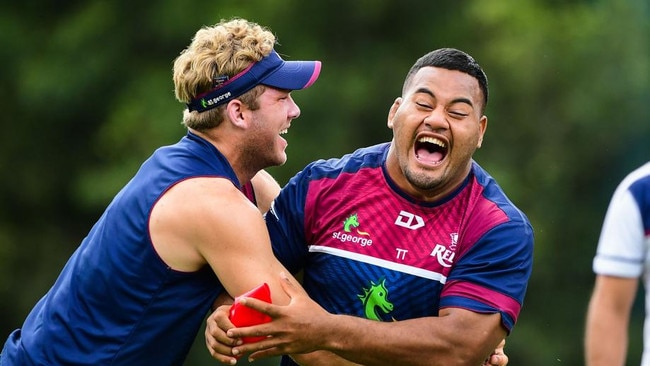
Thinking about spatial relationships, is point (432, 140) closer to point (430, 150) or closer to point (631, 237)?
point (430, 150)

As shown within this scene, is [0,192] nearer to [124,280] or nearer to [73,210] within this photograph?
[73,210]

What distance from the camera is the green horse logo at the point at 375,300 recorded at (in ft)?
18.5

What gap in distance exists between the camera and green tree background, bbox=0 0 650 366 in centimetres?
1594

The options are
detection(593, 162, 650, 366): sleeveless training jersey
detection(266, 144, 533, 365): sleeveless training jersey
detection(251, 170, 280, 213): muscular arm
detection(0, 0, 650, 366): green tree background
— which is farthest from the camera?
detection(0, 0, 650, 366): green tree background

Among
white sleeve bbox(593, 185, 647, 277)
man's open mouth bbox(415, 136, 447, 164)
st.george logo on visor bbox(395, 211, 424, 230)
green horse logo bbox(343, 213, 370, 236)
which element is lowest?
green horse logo bbox(343, 213, 370, 236)

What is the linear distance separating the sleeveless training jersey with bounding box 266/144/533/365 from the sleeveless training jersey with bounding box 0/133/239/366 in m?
0.56

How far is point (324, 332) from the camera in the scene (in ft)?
16.9

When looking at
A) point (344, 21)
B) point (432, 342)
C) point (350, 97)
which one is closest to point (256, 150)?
point (432, 342)

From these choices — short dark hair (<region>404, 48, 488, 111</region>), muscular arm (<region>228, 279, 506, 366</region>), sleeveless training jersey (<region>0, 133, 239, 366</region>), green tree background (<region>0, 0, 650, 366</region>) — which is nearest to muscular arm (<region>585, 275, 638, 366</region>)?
muscular arm (<region>228, 279, 506, 366</region>)

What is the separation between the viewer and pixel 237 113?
564cm

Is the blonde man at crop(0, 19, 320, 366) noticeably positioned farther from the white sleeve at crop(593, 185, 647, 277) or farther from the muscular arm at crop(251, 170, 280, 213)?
the white sleeve at crop(593, 185, 647, 277)

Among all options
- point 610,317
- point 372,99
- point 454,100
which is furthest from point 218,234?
point 372,99

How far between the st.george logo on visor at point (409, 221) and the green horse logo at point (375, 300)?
26cm

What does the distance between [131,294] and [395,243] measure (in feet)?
3.86
